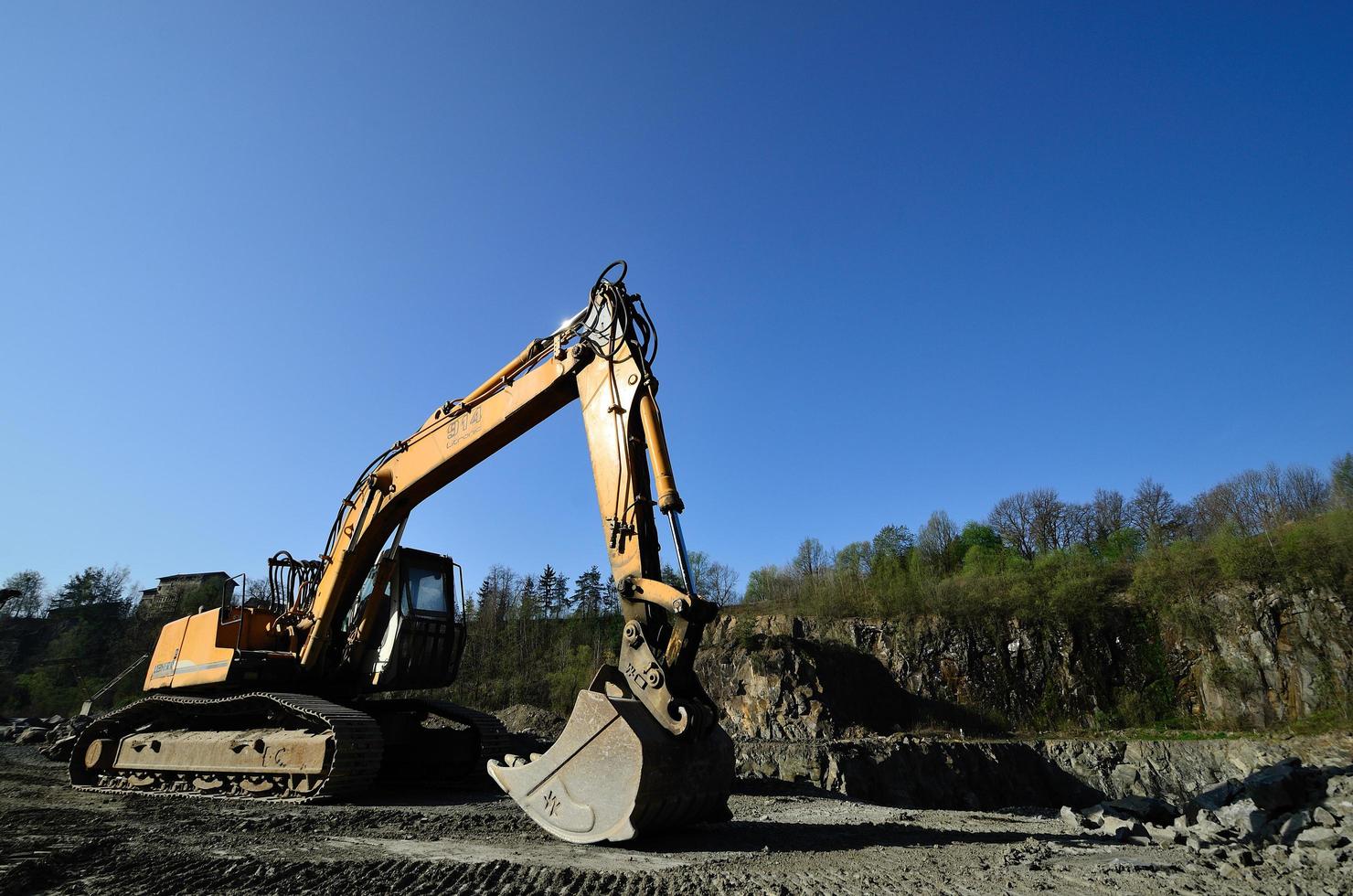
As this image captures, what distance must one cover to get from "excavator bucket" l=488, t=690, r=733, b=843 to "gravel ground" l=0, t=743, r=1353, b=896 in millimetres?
222

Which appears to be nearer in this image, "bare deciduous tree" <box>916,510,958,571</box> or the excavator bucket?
the excavator bucket

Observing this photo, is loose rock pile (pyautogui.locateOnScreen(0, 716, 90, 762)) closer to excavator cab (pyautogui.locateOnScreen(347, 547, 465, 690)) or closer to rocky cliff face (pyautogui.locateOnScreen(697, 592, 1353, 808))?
excavator cab (pyautogui.locateOnScreen(347, 547, 465, 690))

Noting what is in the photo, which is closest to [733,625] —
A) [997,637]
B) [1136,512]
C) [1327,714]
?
[997,637]

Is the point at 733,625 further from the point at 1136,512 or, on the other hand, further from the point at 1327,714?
the point at 1136,512

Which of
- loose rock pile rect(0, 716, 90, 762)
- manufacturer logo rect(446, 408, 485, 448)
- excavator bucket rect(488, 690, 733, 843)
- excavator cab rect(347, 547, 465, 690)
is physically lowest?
loose rock pile rect(0, 716, 90, 762)

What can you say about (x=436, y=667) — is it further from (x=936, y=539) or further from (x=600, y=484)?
(x=936, y=539)

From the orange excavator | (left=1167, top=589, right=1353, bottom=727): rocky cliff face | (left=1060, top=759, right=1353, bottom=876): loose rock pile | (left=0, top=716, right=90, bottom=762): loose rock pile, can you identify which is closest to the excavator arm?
the orange excavator

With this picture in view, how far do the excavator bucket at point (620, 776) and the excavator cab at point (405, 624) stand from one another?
14.5ft

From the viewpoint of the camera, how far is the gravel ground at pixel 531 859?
3.88 metres

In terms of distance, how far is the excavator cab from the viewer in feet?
28.7

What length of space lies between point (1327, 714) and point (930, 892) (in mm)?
Result: 34704

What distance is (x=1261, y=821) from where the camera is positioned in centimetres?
682

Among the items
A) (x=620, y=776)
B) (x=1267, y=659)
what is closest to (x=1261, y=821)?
(x=620, y=776)

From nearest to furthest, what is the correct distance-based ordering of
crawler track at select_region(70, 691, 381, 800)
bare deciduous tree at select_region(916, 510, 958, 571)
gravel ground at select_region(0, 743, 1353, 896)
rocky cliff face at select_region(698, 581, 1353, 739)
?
gravel ground at select_region(0, 743, 1353, 896)
crawler track at select_region(70, 691, 381, 800)
rocky cliff face at select_region(698, 581, 1353, 739)
bare deciduous tree at select_region(916, 510, 958, 571)
